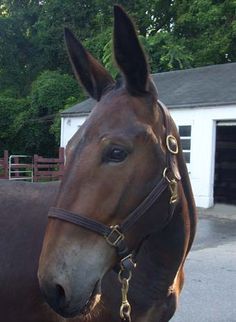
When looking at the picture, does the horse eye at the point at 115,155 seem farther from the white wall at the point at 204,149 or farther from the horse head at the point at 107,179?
the white wall at the point at 204,149

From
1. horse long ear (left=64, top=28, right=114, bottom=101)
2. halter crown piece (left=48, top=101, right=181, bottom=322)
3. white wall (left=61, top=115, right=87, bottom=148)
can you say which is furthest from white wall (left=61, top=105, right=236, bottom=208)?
halter crown piece (left=48, top=101, right=181, bottom=322)

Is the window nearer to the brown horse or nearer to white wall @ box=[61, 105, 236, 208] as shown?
white wall @ box=[61, 105, 236, 208]

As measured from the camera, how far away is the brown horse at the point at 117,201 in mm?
2084

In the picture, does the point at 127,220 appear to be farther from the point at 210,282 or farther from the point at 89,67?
the point at 210,282

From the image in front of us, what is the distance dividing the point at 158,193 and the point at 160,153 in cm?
19

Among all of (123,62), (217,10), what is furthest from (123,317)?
(217,10)

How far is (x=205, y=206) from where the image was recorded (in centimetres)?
1644

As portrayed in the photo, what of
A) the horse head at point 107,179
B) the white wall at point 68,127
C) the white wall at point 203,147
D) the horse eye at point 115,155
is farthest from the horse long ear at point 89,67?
the white wall at point 68,127

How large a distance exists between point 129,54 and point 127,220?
760mm

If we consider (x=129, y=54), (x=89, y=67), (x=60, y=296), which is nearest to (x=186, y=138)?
(x=89, y=67)

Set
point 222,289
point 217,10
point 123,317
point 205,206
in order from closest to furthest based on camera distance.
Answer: point 123,317
point 222,289
point 205,206
point 217,10

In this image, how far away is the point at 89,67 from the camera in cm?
257

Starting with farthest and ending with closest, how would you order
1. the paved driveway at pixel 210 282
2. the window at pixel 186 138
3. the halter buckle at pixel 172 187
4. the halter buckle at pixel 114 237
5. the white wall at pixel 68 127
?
the white wall at pixel 68 127
the window at pixel 186 138
the paved driveway at pixel 210 282
the halter buckle at pixel 172 187
the halter buckle at pixel 114 237

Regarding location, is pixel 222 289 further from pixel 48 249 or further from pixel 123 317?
pixel 48 249
